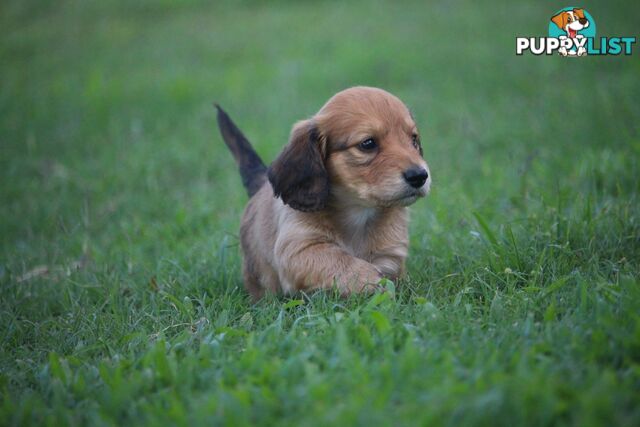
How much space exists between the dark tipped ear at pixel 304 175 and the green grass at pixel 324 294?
0.53 m

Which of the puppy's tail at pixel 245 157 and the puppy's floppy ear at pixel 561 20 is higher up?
the puppy's floppy ear at pixel 561 20

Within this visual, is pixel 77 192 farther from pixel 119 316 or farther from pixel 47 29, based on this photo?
pixel 47 29

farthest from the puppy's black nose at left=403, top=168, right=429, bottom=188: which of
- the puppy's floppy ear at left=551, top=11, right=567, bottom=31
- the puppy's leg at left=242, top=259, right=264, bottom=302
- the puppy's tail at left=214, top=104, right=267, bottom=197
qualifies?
the puppy's floppy ear at left=551, top=11, right=567, bottom=31

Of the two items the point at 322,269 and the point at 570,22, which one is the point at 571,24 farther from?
the point at 322,269

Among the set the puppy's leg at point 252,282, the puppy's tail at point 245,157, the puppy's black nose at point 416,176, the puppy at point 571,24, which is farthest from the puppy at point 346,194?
the puppy at point 571,24

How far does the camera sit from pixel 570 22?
18.1ft

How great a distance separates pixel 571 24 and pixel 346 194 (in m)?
3.20

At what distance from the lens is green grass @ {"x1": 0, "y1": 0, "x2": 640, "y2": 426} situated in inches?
92.4

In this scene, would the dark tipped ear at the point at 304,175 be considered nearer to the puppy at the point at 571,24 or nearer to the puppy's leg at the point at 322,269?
the puppy's leg at the point at 322,269

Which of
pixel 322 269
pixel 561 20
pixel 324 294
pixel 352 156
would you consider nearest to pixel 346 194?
pixel 352 156

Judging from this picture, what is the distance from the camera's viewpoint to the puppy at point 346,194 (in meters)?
3.32

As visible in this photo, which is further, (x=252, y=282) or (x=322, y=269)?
(x=252, y=282)

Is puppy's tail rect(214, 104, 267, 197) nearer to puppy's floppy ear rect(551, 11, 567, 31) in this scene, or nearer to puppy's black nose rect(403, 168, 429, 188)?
puppy's black nose rect(403, 168, 429, 188)

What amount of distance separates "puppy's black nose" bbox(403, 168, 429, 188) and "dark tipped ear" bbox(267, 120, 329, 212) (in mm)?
462
